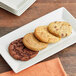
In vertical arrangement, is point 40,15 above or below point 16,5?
below

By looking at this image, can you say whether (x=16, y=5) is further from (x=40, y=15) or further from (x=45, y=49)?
(x=45, y=49)

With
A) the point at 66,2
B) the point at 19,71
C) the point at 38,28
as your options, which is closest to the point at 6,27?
the point at 38,28

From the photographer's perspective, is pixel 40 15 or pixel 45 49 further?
pixel 40 15

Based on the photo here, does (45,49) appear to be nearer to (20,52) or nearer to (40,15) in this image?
(20,52)

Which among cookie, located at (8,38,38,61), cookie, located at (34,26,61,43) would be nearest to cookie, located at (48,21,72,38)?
cookie, located at (34,26,61,43)

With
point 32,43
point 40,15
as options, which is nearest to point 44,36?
point 32,43

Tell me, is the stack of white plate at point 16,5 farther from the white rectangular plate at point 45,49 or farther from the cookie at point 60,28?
the cookie at point 60,28

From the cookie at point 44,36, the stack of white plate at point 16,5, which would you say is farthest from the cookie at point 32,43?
the stack of white plate at point 16,5
